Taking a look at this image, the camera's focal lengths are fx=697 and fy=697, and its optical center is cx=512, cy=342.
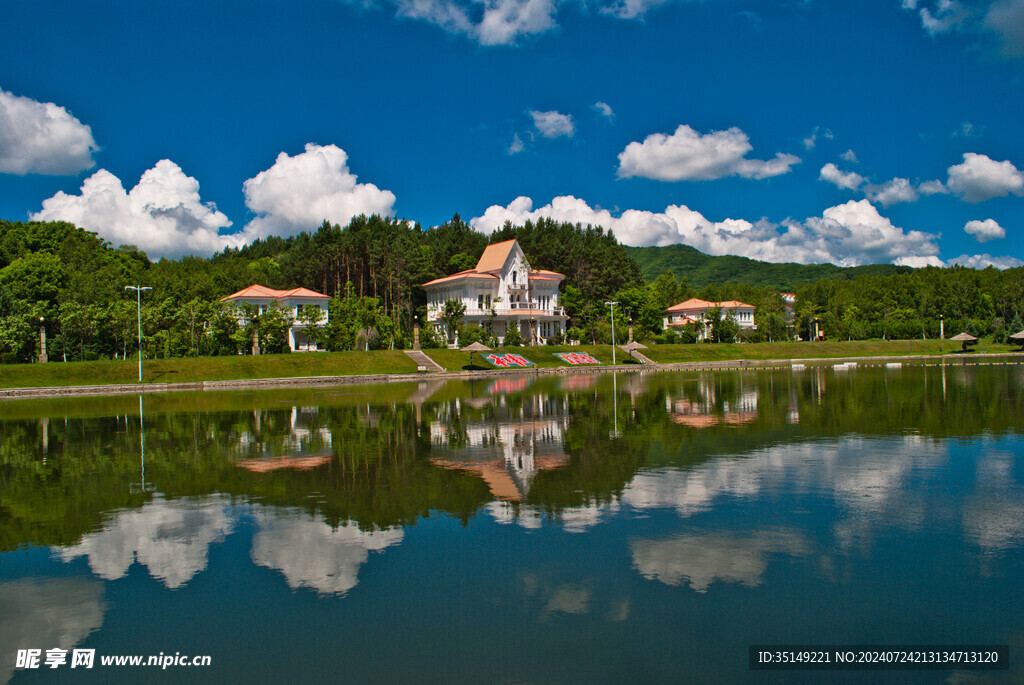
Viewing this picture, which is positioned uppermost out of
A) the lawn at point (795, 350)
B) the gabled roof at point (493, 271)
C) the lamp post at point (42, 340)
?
the gabled roof at point (493, 271)

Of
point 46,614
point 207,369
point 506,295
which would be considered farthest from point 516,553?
point 506,295

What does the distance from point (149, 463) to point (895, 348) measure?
82.5 metres

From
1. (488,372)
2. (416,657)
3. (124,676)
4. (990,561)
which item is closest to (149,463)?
(124,676)

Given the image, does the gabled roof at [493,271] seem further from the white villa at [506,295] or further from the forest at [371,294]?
the forest at [371,294]

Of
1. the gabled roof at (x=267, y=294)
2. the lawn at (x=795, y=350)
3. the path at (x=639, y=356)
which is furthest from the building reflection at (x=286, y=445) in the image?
the gabled roof at (x=267, y=294)

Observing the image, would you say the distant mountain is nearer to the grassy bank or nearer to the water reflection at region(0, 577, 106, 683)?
the grassy bank

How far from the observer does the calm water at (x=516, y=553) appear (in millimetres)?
5559

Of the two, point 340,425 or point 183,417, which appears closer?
point 340,425

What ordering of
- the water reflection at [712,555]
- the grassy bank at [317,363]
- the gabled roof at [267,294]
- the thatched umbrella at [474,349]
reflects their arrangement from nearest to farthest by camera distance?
1. the water reflection at [712,555]
2. the grassy bank at [317,363]
3. the thatched umbrella at [474,349]
4. the gabled roof at [267,294]

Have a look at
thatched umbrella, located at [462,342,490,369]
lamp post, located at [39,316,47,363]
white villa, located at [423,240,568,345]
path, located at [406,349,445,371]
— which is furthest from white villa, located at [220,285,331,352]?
thatched umbrella, located at [462,342,490,369]

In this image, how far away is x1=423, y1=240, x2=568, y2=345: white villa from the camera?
7269 centimetres

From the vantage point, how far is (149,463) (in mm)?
14438

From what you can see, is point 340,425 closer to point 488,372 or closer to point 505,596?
point 505,596

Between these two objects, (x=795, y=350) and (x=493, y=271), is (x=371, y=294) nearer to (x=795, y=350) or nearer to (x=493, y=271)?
(x=493, y=271)
